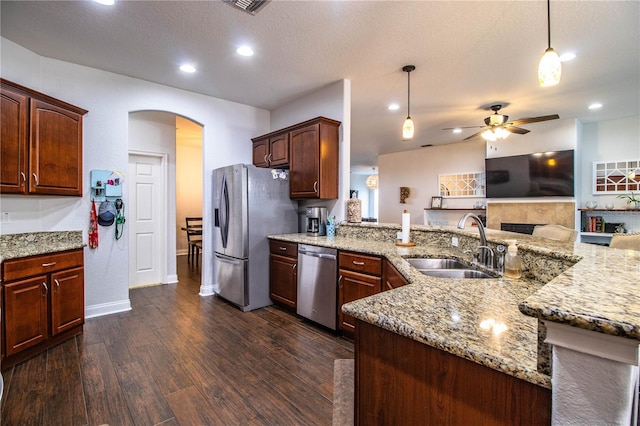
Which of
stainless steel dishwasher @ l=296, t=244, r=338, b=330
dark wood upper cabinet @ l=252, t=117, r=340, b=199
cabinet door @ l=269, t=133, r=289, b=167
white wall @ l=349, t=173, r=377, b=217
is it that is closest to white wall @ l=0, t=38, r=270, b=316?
cabinet door @ l=269, t=133, r=289, b=167

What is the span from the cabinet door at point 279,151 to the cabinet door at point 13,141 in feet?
8.18

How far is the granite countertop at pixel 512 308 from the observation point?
23.7 inches

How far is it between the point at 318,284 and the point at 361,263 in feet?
2.00

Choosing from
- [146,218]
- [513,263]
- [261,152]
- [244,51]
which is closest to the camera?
[513,263]

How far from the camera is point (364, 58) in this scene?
10.1 feet

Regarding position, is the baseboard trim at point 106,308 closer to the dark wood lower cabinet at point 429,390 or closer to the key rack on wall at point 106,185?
the key rack on wall at point 106,185

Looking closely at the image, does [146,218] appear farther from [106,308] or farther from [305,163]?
[305,163]

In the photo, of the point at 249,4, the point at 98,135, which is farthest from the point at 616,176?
the point at 98,135

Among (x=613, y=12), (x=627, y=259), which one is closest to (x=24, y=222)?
(x=627, y=259)

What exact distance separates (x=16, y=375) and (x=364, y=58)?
3996mm

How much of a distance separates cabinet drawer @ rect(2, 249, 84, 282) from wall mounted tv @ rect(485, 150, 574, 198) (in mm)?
6640

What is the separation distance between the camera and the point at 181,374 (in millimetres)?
2197

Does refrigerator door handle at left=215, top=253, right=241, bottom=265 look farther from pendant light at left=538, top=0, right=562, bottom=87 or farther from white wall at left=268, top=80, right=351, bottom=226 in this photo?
pendant light at left=538, top=0, right=562, bottom=87

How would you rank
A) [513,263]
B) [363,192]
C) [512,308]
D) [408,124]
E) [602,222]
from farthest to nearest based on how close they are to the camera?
[363,192] → [602,222] → [408,124] → [513,263] → [512,308]
